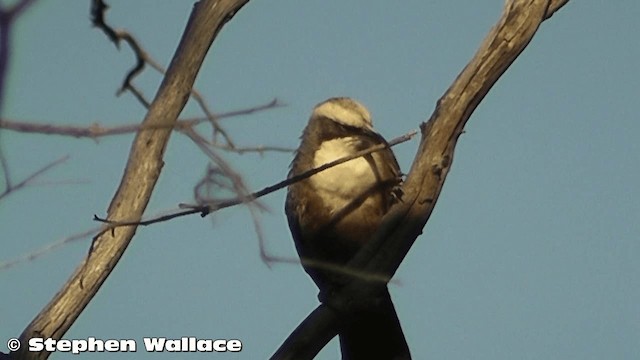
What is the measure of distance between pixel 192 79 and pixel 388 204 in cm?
146

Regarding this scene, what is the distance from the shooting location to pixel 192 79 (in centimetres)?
282

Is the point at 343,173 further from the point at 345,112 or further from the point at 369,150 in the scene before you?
the point at 369,150

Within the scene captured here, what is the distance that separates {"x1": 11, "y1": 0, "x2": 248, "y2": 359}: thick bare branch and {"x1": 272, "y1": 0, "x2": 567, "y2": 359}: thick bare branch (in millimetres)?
586

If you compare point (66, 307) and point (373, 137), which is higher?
point (373, 137)

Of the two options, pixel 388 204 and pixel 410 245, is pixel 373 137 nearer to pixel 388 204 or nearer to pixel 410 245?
pixel 388 204

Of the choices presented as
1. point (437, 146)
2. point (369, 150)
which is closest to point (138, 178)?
point (369, 150)

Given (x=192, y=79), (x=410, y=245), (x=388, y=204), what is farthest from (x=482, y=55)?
(x=388, y=204)

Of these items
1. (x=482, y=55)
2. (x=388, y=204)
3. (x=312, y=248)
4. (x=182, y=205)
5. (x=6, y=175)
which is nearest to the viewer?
(x=6, y=175)

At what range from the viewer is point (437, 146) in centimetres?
303

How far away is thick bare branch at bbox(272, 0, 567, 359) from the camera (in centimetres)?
301

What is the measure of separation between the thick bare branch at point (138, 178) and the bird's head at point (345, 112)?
1.32 meters

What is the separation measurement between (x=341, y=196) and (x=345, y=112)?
→ 361mm

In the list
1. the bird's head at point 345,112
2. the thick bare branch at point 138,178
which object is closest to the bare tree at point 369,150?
the thick bare branch at point 138,178

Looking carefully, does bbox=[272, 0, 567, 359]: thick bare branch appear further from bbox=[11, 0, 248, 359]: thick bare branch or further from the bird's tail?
the bird's tail
